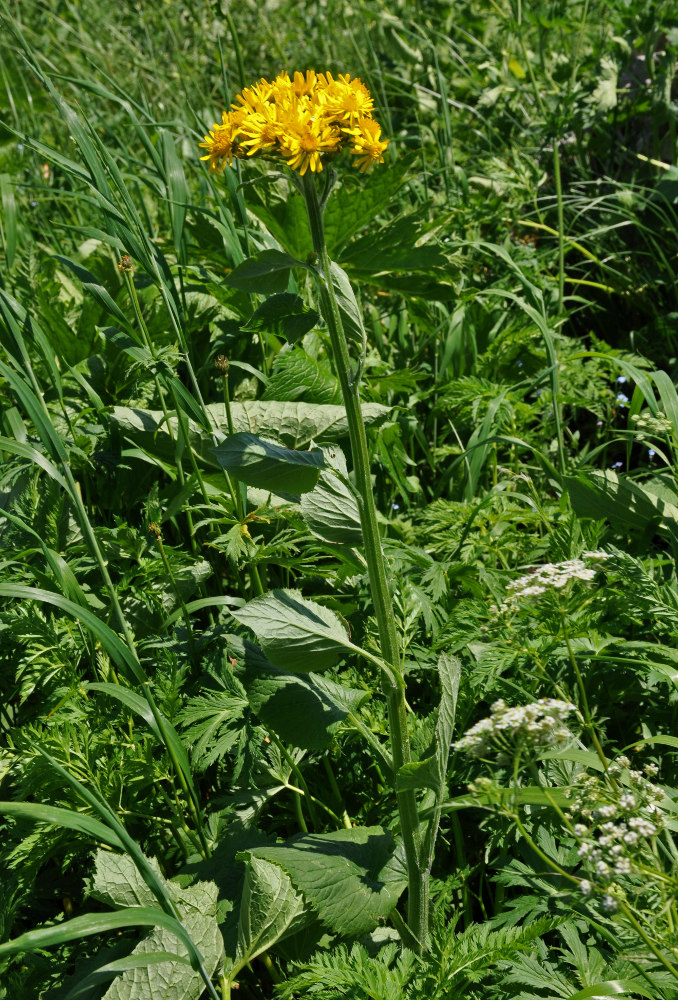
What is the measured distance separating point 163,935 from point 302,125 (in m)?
1.29

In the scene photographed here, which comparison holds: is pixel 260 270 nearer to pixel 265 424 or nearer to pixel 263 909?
pixel 265 424

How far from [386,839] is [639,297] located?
2.30 m

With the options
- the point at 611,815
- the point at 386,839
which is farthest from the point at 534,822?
the point at 611,815

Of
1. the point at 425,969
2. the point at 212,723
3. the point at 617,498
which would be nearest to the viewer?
the point at 425,969

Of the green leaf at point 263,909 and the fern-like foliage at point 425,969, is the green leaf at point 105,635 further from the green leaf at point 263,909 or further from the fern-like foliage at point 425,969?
the fern-like foliage at point 425,969

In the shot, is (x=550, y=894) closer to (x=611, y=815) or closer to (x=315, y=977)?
(x=611, y=815)

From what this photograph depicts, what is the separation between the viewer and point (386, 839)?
4.91 ft

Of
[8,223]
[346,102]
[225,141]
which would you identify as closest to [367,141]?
[346,102]

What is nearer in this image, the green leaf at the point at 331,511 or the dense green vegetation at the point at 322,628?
the dense green vegetation at the point at 322,628

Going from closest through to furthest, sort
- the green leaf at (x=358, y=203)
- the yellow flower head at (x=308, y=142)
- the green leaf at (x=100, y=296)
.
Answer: the yellow flower head at (x=308, y=142), the green leaf at (x=100, y=296), the green leaf at (x=358, y=203)

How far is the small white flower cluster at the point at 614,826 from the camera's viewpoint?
1.05 metres

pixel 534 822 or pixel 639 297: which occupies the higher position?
pixel 639 297

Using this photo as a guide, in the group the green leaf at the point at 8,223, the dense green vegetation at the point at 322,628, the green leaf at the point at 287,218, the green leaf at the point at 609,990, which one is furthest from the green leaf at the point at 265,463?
the green leaf at the point at 8,223

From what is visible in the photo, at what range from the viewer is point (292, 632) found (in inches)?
54.4
